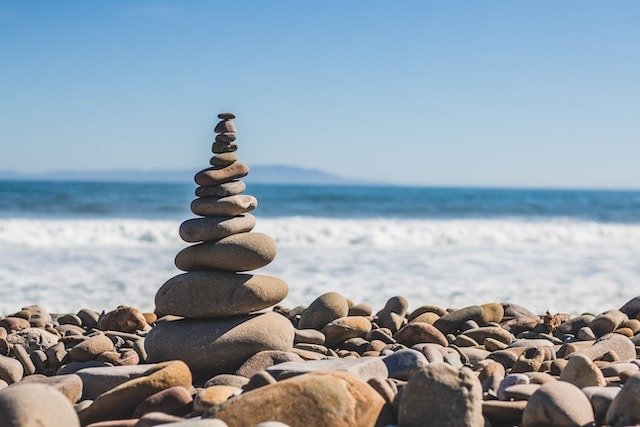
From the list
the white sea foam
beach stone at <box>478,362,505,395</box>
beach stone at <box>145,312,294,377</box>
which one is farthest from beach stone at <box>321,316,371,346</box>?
the white sea foam

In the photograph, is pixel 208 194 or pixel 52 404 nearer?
pixel 52 404

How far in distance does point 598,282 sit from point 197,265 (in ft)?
24.0

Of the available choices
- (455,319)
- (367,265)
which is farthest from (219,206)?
(367,265)

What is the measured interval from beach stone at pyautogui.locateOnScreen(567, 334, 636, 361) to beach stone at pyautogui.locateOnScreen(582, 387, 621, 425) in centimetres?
163

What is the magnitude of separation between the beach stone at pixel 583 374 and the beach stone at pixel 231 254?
216 centimetres

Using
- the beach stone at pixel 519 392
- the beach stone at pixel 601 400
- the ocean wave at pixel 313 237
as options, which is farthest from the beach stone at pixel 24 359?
the ocean wave at pixel 313 237

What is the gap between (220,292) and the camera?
5273mm

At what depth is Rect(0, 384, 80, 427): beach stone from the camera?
314cm

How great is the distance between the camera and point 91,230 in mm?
20672

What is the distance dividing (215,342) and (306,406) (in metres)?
1.82

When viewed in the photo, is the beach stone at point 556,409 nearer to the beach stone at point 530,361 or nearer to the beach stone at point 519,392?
the beach stone at point 519,392

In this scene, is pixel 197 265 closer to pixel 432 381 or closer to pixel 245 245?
pixel 245 245

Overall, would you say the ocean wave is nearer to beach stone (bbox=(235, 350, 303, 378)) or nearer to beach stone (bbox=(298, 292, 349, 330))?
beach stone (bbox=(298, 292, 349, 330))


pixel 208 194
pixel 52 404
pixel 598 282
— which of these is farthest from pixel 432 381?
pixel 598 282
